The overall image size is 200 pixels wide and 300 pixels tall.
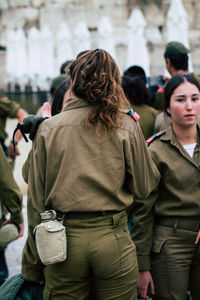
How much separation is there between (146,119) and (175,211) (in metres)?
1.38

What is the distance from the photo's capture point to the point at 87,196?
2316 mm

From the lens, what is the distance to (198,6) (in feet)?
77.7

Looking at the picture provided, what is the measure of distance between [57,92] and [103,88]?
→ 3.76 feet

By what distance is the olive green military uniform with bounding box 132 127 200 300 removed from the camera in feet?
9.04

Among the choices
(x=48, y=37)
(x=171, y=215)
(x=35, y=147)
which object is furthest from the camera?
(x=48, y=37)

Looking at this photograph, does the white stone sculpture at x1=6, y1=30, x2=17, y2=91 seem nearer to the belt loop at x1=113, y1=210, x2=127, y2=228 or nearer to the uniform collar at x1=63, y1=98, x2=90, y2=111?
the uniform collar at x1=63, y1=98, x2=90, y2=111

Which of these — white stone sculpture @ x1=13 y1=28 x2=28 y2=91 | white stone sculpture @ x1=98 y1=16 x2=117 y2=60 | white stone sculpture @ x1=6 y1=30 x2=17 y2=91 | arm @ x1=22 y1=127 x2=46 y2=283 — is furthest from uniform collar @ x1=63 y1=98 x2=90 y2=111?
white stone sculpture @ x1=6 y1=30 x2=17 y2=91

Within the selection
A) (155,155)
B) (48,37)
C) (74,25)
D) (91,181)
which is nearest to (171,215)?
(155,155)

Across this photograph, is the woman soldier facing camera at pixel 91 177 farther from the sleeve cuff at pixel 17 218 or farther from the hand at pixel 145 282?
the sleeve cuff at pixel 17 218

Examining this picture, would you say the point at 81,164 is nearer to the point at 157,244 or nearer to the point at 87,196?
the point at 87,196

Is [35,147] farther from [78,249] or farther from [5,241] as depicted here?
[5,241]

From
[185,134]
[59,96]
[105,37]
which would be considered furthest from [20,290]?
[105,37]

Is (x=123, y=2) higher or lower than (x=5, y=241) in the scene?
higher

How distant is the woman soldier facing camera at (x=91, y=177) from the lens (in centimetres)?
232
